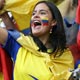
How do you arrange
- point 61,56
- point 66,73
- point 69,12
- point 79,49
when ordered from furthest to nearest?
point 69,12
point 79,49
point 61,56
point 66,73

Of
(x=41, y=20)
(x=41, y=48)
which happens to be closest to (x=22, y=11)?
(x=41, y=20)

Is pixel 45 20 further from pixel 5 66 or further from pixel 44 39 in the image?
pixel 5 66

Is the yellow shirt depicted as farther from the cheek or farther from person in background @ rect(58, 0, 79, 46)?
person in background @ rect(58, 0, 79, 46)

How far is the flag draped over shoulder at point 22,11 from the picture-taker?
7.58ft

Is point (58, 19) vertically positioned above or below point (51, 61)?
above

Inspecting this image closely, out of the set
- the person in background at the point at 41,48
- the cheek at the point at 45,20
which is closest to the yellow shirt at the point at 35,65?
the person in background at the point at 41,48

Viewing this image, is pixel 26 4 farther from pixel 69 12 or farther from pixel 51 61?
pixel 51 61

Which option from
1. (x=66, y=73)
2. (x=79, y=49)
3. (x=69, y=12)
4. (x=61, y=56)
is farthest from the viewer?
(x=69, y=12)

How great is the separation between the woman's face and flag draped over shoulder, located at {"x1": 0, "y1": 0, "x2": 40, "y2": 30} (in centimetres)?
19

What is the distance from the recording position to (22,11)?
91.7 inches

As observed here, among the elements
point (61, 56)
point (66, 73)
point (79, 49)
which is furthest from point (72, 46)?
point (66, 73)

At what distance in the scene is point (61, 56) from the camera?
2.09 meters

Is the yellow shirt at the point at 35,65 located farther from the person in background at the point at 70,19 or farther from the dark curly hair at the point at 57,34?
the person in background at the point at 70,19

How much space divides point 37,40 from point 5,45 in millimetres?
186
